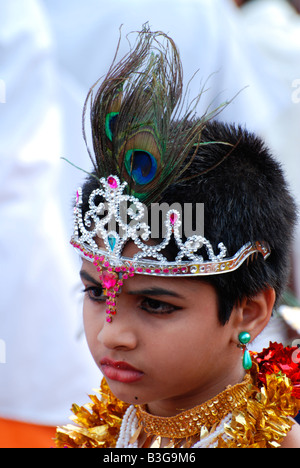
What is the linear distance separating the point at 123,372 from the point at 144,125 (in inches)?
20.3

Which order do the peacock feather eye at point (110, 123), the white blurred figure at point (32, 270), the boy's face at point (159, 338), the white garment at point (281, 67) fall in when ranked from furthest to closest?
the white garment at point (281, 67) → the white blurred figure at point (32, 270) → the peacock feather eye at point (110, 123) → the boy's face at point (159, 338)

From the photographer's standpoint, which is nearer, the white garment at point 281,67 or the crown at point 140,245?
the crown at point 140,245

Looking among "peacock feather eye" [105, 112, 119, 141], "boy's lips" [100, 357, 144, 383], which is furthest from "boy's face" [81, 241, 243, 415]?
"peacock feather eye" [105, 112, 119, 141]

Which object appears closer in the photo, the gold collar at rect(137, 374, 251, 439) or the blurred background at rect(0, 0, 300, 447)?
the gold collar at rect(137, 374, 251, 439)

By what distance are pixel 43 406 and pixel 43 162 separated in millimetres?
912

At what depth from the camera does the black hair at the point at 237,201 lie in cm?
144

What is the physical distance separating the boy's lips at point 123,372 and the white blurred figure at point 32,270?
1131mm

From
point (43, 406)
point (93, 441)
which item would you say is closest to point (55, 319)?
point (43, 406)

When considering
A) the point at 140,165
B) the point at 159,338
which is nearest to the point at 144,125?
the point at 140,165

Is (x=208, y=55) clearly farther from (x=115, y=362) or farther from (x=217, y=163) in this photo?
(x=115, y=362)

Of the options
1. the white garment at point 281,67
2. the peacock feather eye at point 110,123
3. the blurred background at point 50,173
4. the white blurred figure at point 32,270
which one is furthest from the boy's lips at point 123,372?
the white garment at point 281,67

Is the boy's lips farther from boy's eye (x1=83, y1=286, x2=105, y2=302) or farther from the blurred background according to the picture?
the blurred background

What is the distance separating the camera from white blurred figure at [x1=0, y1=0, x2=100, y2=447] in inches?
98.5

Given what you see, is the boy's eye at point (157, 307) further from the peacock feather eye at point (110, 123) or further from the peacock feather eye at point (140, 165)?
the peacock feather eye at point (110, 123)
